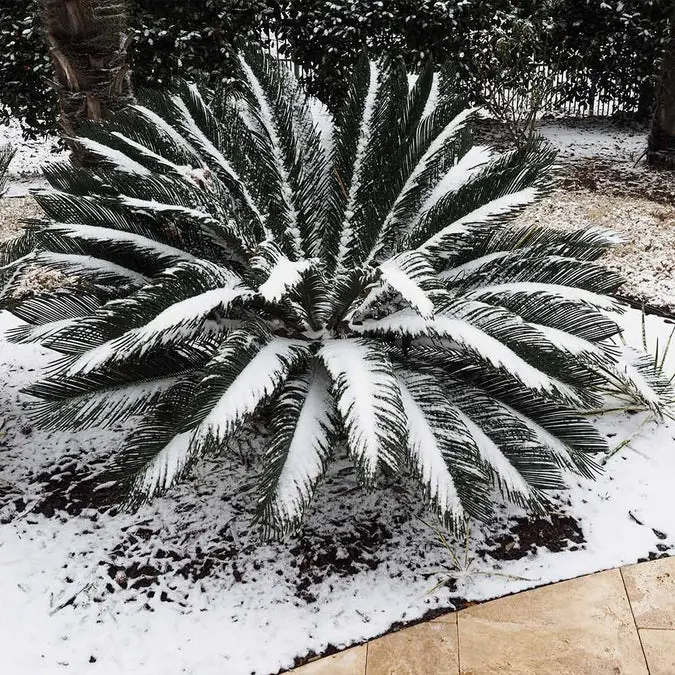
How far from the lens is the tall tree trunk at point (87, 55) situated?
2895mm

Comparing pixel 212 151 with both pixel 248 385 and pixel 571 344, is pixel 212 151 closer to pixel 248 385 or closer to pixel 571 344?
pixel 248 385

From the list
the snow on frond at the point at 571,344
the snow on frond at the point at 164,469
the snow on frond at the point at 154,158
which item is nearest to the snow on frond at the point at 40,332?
the snow on frond at the point at 164,469

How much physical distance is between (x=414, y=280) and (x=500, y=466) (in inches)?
24.7

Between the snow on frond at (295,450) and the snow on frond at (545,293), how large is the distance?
2.05 feet

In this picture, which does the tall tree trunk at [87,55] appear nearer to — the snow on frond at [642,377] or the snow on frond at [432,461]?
the snow on frond at [432,461]

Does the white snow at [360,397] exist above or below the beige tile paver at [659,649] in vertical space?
above

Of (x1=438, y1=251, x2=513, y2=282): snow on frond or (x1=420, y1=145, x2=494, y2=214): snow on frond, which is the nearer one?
(x1=438, y1=251, x2=513, y2=282): snow on frond

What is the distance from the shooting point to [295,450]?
1881mm

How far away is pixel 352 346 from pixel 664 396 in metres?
1.44

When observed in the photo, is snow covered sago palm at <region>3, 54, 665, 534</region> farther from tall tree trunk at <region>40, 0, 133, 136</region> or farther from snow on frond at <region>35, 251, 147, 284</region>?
tall tree trunk at <region>40, 0, 133, 136</region>

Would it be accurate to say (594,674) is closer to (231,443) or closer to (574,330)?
(574,330)

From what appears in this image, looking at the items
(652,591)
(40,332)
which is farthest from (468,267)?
(40,332)

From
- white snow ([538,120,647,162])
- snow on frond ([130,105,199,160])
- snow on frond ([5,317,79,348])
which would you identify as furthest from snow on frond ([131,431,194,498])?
white snow ([538,120,647,162])

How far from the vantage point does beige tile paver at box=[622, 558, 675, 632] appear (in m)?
1.94
